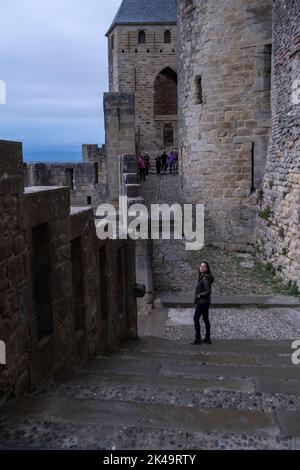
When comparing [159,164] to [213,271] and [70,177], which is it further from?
[213,271]

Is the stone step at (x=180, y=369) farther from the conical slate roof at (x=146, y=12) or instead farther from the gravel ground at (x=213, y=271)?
the conical slate roof at (x=146, y=12)

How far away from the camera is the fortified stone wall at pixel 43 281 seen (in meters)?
3.62

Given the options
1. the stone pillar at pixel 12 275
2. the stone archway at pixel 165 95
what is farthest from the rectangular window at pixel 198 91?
the stone archway at pixel 165 95

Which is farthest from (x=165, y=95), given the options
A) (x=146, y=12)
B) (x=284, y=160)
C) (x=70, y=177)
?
(x=284, y=160)

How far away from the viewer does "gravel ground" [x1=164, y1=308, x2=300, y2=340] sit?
8.79 metres

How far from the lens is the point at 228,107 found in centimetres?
1462

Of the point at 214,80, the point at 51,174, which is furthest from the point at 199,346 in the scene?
the point at 51,174

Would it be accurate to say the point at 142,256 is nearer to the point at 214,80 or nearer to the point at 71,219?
the point at 71,219

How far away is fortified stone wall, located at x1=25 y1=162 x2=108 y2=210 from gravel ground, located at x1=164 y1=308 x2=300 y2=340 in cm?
1293

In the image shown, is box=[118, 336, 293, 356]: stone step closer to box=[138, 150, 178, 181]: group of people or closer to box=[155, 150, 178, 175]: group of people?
box=[138, 150, 178, 181]: group of people

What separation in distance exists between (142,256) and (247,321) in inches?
93.8

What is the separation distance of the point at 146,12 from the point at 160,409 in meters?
34.3

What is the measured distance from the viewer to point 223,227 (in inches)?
599

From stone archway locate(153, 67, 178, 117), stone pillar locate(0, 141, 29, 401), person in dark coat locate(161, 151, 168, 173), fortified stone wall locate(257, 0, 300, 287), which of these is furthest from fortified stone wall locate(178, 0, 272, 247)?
stone archway locate(153, 67, 178, 117)
